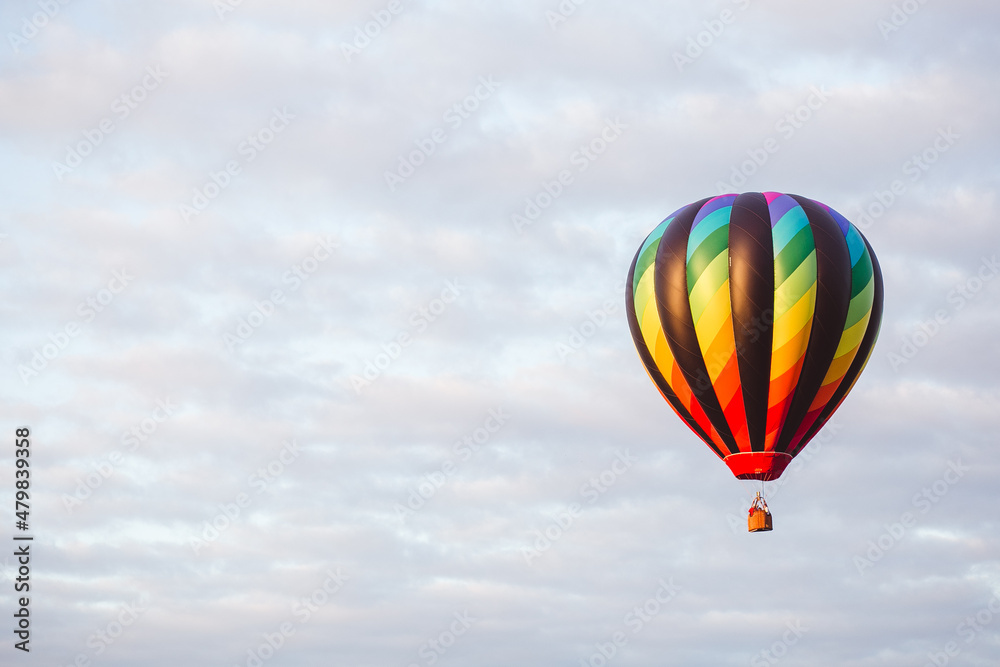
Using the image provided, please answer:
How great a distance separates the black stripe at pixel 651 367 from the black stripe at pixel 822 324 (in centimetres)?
223

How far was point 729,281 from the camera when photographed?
1726 inches

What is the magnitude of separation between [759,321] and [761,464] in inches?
144

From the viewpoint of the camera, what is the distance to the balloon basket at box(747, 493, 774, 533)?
1673 inches

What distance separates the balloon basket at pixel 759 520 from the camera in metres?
42.5

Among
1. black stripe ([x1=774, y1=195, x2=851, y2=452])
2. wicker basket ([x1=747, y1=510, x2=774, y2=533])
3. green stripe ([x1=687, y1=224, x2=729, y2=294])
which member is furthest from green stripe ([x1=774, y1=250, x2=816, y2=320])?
wicker basket ([x1=747, y1=510, x2=774, y2=533])

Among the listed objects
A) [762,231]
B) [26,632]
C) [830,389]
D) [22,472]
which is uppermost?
[762,231]

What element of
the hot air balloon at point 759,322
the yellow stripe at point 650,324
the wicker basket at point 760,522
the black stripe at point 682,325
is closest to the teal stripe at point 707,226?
the hot air balloon at point 759,322

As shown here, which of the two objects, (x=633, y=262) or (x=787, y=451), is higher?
(x=633, y=262)

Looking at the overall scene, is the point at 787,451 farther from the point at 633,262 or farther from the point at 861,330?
the point at 633,262

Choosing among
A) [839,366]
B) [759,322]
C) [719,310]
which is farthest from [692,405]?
[839,366]

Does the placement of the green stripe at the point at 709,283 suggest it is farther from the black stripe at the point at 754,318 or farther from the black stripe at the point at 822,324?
the black stripe at the point at 822,324

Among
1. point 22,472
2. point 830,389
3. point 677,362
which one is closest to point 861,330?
point 830,389

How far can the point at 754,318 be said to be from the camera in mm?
43594

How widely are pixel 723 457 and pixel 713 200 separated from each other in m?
6.84
